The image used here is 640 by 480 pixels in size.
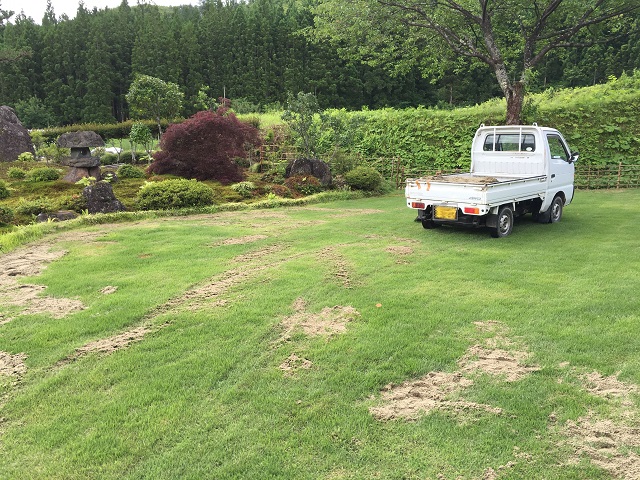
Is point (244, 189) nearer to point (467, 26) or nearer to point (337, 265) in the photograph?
point (337, 265)

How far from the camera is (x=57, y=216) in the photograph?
11.0m

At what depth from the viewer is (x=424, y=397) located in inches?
140

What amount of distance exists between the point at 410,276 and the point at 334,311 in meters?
1.58

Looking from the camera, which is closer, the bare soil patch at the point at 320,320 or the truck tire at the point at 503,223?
the bare soil patch at the point at 320,320

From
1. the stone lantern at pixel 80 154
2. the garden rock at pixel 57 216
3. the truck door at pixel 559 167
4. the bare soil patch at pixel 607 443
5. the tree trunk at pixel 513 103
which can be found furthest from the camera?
the tree trunk at pixel 513 103

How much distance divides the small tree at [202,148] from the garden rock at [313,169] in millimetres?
1899

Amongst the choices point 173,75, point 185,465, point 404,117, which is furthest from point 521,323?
point 173,75

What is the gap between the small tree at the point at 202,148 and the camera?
15.4m

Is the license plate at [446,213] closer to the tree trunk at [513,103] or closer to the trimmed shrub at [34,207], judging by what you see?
the tree trunk at [513,103]

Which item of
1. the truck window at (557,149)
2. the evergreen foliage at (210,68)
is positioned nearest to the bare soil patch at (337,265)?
the truck window at (557,149)

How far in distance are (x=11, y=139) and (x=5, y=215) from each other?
Result: 1142 cm

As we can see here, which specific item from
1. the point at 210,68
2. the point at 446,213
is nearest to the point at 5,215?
the point at 446,213

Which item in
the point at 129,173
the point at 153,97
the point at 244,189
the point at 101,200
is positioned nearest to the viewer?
the point at 101,200

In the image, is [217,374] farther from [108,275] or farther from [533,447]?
[108,275]
